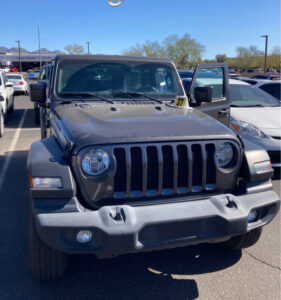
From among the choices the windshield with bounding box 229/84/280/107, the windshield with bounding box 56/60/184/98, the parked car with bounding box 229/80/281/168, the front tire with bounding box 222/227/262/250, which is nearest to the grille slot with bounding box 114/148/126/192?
the front tire with bounding box 222/227/262/250

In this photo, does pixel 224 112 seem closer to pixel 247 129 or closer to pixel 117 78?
pixel 247 129

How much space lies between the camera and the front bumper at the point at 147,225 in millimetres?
2295

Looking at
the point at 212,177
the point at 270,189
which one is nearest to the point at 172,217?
the point at 212,177

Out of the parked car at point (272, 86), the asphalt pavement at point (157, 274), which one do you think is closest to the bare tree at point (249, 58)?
the parked car at point (272, 86)

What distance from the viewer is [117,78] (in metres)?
4.18

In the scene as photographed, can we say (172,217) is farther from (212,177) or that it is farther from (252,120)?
(252,120)

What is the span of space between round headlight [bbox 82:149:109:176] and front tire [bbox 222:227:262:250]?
1565 millimetres

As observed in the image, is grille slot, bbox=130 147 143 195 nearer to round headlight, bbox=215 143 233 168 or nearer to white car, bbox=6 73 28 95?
round headlight, bbox=215 143 233 168

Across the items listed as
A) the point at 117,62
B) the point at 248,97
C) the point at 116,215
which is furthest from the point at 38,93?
the point at 248,97

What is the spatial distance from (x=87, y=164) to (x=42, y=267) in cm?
98

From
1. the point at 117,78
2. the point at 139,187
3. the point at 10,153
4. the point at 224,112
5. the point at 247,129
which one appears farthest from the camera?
the point at 10,153

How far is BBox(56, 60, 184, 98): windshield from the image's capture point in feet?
13.3

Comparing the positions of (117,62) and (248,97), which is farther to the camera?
(248,97)

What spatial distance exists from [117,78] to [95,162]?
1.95 meters
